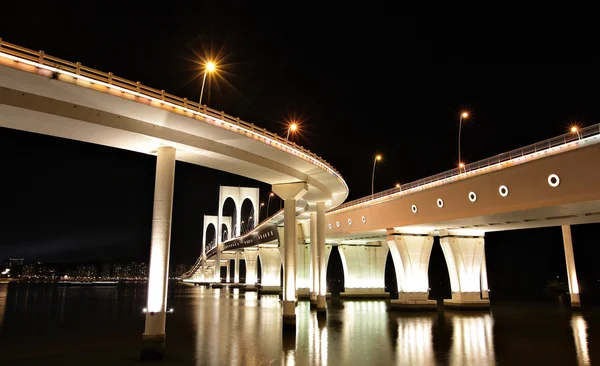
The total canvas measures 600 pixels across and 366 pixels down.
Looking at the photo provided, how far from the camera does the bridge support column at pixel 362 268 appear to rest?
6259cm

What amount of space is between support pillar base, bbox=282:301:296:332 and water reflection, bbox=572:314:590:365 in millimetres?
14068

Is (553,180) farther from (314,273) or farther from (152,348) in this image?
(152,348)

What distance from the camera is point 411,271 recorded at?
43125mm

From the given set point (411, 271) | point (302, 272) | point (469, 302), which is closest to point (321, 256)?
point (411, 271)

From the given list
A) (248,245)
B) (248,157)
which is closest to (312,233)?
(248,157)

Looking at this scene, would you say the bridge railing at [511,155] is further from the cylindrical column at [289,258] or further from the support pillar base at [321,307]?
the cylindrical column at [289,258]

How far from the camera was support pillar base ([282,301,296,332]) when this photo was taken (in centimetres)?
2588

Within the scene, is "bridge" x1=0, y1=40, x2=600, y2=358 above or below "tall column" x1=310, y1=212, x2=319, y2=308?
above

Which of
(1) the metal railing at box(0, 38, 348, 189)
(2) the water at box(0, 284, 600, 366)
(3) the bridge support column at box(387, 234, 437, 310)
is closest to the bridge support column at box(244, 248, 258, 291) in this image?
(3) the bridge support column at box(387, 234, 437, 310)

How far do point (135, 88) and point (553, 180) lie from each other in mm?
22651

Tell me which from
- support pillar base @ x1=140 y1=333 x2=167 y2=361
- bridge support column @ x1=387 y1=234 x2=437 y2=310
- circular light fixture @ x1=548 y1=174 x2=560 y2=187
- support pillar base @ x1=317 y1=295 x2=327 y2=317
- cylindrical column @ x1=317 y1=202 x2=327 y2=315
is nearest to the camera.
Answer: support pillar base @ x1=140 y1=333 x2=167 y2=361

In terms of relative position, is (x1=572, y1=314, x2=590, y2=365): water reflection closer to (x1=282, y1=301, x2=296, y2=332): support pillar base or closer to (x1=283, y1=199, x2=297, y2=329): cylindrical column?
(x1=282, y1=301, x2=296, y2=332): support pillar base

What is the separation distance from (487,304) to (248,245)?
46345mm

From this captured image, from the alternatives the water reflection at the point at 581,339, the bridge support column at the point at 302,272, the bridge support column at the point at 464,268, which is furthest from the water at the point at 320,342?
the bridge support column at the point at 302,272
